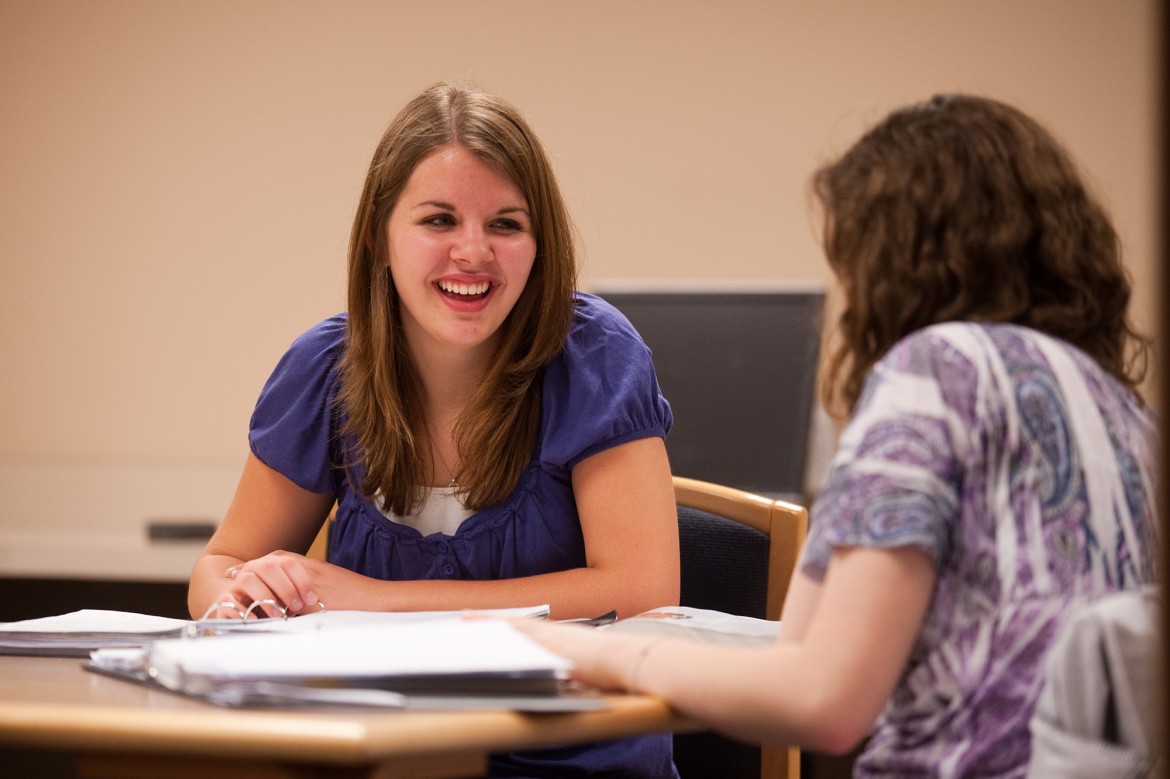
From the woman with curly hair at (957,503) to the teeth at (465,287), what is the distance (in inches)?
26.2

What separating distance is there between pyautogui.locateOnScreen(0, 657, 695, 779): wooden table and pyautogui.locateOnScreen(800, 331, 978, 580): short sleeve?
0.22 metres

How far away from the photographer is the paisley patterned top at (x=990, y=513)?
A: 0.85m

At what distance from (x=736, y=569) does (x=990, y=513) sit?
2.41 ft

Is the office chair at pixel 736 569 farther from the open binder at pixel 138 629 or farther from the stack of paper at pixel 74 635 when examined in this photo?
the stack of paper at pixel 74 635

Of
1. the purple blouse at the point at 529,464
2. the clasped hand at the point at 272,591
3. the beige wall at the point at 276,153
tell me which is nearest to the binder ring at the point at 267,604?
the clasped hand at the point at 272,591

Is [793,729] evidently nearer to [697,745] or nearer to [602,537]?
[602,537]

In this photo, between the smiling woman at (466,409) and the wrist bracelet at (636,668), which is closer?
the wrist bracelet at (636,668)

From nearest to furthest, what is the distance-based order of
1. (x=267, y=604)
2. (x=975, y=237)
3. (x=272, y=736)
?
(x=272, y=736), (x=975, y=237), (x=267, y=604)

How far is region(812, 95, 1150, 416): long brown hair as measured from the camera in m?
0.95

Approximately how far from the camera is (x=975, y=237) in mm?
947

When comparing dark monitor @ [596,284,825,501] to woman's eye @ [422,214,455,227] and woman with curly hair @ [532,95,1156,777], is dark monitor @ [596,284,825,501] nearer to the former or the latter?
woman's eye @ [422,214,455,227]

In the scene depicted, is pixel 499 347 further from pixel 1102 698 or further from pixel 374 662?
pixel 1102 698

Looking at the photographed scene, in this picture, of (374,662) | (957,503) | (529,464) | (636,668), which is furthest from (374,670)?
(529,464)

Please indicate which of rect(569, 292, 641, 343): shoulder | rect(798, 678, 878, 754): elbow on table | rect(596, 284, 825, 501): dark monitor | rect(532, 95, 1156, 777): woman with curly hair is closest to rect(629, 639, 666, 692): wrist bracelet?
rect(532, 95, 1156, 777): woman with curly hair
